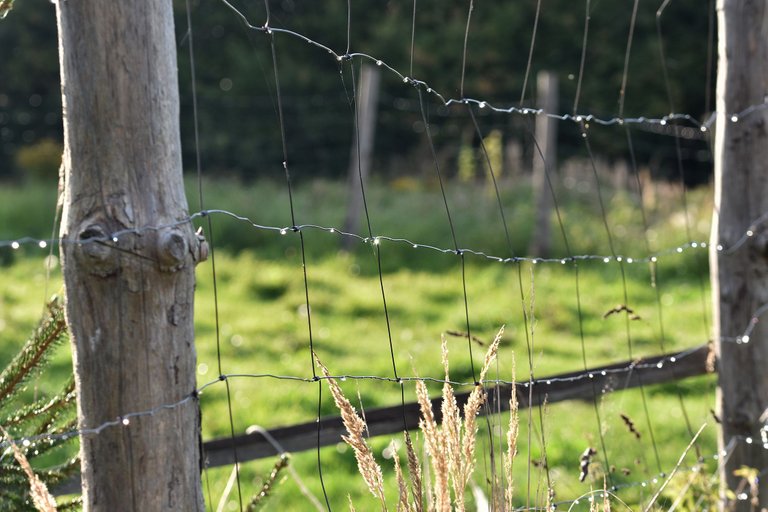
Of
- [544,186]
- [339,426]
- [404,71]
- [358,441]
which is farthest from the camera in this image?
[404,71]

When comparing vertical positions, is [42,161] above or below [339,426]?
above

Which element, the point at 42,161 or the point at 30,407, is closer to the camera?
the point at 30,407

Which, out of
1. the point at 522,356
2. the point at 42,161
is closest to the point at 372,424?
the point at 522,356

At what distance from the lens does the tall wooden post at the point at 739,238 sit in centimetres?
301

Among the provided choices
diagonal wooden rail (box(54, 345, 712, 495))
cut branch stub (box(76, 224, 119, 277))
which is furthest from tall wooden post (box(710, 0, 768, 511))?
cut branch stub (box(76, 224, 119, 277))

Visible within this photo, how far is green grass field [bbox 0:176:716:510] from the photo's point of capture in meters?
4.50

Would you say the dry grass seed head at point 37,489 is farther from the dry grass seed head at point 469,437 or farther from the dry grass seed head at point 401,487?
the dry grass seed head at point 469,437

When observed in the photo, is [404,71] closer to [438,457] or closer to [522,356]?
[522,356]

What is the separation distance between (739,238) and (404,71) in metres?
13.9

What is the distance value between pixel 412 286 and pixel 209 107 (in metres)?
9.13

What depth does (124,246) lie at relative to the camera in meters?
1.55

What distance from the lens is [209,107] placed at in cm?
1594

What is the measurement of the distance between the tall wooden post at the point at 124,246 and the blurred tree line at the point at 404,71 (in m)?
13.7

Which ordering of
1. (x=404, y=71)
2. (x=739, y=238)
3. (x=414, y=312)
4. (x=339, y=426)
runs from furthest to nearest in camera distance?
(x=404, y=71) < (x=414, y=312) < (x=739, y=238) < (x=339, y=426)
